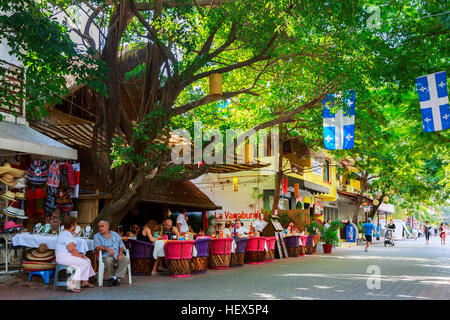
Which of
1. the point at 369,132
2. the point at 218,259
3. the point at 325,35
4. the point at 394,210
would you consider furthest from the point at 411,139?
the point at 394,210

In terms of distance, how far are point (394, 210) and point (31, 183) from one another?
56054 mm

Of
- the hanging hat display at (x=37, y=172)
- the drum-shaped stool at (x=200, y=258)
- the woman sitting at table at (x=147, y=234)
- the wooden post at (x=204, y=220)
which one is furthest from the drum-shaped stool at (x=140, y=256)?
the wooden post at (x=204, y=220)

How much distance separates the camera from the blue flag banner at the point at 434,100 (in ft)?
34.7

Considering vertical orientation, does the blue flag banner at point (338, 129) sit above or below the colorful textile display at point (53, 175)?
above

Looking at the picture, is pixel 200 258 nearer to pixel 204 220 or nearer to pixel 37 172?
pixel 37 172

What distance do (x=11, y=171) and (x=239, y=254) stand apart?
6.90 metres

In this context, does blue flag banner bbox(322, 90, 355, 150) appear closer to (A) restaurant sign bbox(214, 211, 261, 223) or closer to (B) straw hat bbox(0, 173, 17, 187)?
(B) straw hat bbox(0, 173, 17, 187)

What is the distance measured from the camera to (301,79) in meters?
14.5

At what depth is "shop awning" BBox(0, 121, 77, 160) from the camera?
10117mm

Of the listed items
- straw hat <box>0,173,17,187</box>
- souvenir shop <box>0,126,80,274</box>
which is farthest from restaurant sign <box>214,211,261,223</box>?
straw hat <box>0,173,17,187</box>

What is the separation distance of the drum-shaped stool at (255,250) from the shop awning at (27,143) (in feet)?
21.6

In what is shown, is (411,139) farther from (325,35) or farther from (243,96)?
(243,96)

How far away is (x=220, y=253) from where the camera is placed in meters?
13.3

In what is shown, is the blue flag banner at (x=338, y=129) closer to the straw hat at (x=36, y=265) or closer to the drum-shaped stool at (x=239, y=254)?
the drum-shaped stool at (x=239, y=254)
